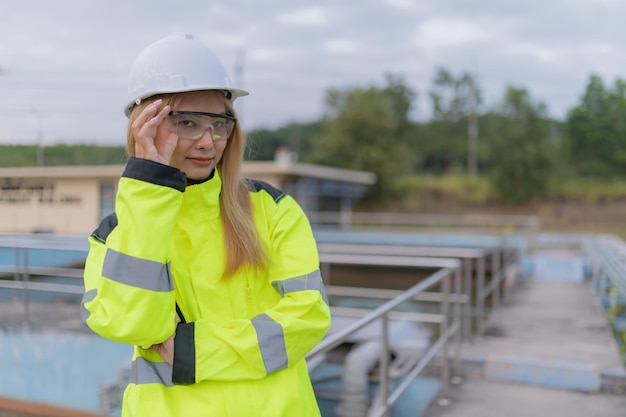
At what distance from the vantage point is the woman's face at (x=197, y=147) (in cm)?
111

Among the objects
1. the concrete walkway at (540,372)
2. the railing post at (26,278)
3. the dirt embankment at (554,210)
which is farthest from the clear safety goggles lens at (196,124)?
the dirt embankment at (554,210)

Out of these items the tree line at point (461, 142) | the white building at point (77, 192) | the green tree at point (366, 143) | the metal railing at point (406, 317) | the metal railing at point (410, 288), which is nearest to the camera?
the metal railing at point (406, 317)

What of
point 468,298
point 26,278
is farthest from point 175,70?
point 26,278

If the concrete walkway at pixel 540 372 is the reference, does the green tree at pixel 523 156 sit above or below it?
above

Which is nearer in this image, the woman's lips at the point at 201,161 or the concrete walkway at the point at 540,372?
the woman's lips at the point at 201,161

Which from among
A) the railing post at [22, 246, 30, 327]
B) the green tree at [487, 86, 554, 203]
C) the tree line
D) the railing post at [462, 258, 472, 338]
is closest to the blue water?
the railing post at [22, 246, 30, 327]

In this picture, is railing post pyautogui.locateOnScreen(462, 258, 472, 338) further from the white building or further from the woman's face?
the white building

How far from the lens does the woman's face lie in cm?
111

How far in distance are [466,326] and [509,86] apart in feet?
95.4

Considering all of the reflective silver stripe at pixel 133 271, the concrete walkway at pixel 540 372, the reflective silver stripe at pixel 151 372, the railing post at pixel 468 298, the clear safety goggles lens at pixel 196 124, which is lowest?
the concrete walkway at pixel 540 372

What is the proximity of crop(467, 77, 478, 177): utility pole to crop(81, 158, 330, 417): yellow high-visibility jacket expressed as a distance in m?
31.5

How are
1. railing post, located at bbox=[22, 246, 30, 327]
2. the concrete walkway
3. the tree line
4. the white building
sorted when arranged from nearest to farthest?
the concrete walkway
railing post, located at bbox=[22, 246, 30, 327]
the white building
the tree line

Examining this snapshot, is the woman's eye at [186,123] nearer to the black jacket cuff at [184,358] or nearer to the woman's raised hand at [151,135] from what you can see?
the woman's raised hand at [151,135]

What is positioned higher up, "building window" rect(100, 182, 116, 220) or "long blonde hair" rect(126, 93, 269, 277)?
"long blonde hair" rect(126, 93, 269, 277)
